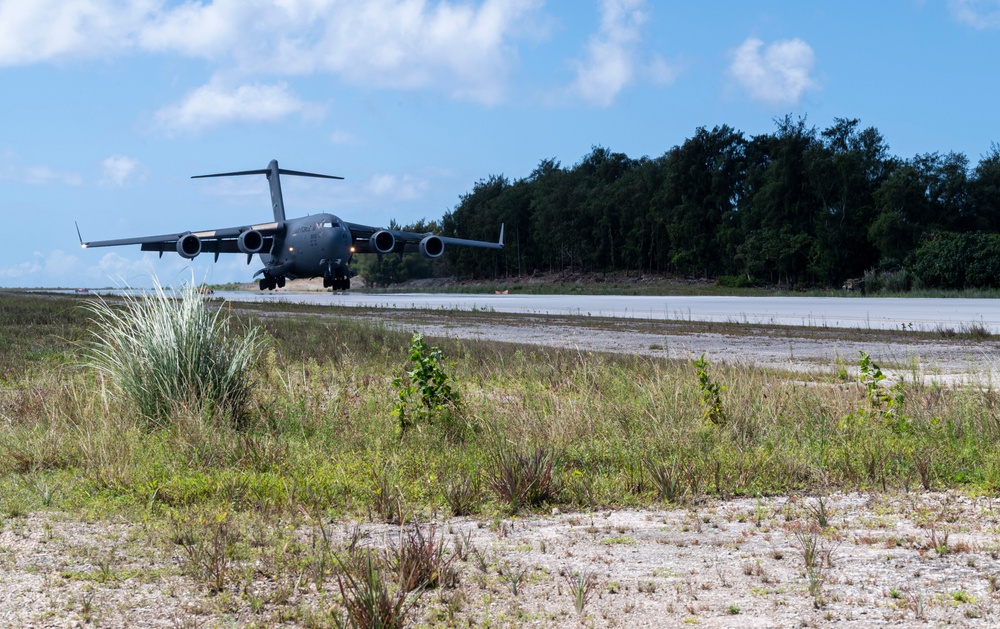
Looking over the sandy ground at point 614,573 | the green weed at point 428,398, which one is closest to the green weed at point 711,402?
the green weed at point 428,398

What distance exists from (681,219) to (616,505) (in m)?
64.1

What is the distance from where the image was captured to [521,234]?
91125 millimetres

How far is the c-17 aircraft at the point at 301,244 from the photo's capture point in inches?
1746

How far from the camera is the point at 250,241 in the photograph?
4844 centimetres

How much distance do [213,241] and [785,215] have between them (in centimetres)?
3519

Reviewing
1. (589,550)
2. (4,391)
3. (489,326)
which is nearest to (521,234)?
(489,326)

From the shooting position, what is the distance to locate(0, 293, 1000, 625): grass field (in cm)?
582

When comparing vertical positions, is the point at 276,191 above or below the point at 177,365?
above

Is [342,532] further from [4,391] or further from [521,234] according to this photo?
[521,234]

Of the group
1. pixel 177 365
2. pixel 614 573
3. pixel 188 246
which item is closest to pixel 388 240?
pixel 188 246

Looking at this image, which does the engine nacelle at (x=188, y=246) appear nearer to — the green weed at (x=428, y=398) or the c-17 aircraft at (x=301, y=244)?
the c-17 aircraft at (x=301, y=244)

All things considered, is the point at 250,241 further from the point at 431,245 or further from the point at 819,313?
the point at 819,313

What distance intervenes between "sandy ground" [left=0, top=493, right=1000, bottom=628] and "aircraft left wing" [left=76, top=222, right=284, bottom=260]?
44247 mm

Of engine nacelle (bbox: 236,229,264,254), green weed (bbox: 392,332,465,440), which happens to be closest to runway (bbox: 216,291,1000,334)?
green weed (bbox: 392,332,465,440)
